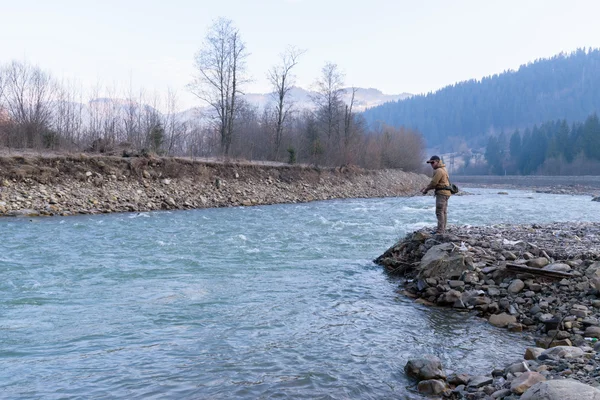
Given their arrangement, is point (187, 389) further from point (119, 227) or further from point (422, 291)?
point (119, 227)

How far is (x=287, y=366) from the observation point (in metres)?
5.07

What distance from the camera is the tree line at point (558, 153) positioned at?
88.8 metres

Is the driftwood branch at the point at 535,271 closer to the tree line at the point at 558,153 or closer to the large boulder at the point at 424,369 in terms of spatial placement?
the large boulder at the point at 424,369

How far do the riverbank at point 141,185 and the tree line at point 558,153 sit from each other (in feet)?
242

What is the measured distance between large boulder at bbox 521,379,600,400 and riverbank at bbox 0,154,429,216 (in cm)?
1886

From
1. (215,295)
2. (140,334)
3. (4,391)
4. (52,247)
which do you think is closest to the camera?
(4,391)

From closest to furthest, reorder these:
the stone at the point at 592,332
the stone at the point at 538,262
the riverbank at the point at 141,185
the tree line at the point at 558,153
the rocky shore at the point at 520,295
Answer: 1. the rocky shore at the point at 520,295
2. the stone at the point at 592,332
3. the stone at the point at 538,262
4. the riverbank at the point at 141,185
5. the tree line at the point at 558,153

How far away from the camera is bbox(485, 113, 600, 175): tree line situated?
88750mm

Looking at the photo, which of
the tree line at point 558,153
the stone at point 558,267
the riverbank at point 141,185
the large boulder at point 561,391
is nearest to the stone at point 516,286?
the stone at point 558,267

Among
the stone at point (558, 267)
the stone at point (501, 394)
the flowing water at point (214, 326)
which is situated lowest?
the flowing water at point (214, 326)

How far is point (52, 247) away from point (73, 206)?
8597 mm

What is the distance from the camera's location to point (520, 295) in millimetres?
7027

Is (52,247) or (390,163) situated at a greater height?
(390,163)

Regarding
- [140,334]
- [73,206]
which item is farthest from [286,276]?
[73,206]
